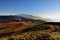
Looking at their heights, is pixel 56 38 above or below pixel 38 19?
below

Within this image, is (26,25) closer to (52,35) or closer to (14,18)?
(14,18)

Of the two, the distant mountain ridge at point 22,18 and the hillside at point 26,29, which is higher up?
the distant mountain ridge at point 22,18

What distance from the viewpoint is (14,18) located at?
4.93 m

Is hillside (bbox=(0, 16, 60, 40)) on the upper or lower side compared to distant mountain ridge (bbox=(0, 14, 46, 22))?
lower

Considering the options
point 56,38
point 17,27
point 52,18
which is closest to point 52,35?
point 56,38

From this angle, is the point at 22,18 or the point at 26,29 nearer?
the point at 26,29

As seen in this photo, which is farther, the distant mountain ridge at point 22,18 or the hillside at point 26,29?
the distant mountain ridge at point 22,18

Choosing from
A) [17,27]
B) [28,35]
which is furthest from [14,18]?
[28,35]

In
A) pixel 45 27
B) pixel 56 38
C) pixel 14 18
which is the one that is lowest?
pixel 56 38

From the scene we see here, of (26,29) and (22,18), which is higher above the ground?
(22,18)

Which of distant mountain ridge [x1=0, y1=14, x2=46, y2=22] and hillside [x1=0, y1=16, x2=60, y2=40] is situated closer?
hillside [x1=0, y1=16, x2=60, y2=40]

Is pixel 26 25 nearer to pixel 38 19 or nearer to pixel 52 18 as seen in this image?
pixel 38 19

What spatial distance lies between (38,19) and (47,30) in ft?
1.42

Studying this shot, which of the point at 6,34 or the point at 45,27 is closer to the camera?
the point at 6,34
